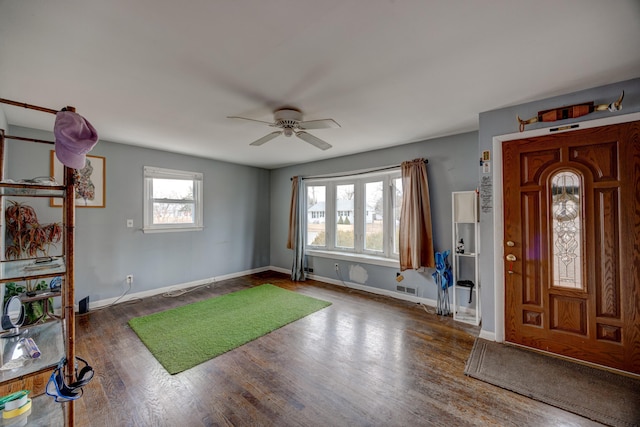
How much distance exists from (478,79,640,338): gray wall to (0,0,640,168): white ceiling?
0.30 feet

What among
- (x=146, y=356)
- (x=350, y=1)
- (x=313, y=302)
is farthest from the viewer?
(x=313, y=302)

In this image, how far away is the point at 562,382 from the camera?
2066mm

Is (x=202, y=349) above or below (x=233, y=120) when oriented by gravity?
below

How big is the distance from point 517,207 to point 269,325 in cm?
306

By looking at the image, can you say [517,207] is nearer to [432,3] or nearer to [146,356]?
[432,3]

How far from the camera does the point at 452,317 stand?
3379 millimetres

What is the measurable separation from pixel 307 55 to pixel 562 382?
3209 millimetres

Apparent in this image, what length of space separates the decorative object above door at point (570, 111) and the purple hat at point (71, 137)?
3.42 meters

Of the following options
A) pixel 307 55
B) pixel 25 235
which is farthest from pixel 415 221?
pixel 25 235

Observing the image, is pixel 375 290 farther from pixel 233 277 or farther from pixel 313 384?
pixel 233 277

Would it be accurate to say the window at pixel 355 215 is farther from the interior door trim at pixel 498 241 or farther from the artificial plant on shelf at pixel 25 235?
the artificial plant on shelf at pixel 25 235

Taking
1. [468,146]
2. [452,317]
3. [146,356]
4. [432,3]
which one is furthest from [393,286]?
[432,3]

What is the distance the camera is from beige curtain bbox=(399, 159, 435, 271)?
3701mm

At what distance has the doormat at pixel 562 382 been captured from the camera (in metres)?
1.78
